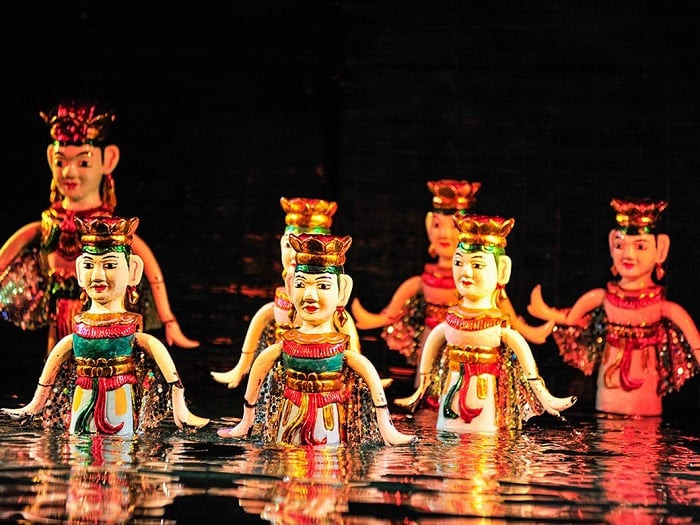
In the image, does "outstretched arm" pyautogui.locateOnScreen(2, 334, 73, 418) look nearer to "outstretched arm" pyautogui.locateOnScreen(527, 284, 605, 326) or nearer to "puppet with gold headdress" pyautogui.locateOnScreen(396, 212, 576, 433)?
"puppet with gold headdress" pyautogui.locateOnScreen(396, 212, 576, 433)

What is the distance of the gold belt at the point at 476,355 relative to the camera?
260 inches

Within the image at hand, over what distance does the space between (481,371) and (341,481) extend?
1.27 m

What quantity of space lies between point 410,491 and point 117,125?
3525 mm

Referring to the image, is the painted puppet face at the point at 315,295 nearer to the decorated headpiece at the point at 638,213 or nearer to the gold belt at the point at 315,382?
the gold belt at the point at 315,382

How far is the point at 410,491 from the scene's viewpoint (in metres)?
5.38

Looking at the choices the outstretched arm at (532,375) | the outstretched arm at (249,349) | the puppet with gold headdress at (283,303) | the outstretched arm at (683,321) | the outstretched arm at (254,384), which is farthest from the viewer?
the outstretched arm at (683,321)

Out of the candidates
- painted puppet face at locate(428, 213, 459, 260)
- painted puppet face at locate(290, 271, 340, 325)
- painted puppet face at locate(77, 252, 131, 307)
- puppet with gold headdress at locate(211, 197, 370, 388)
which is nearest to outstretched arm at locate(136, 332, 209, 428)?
painted puppet face at locate(77, 252, 131, 307)

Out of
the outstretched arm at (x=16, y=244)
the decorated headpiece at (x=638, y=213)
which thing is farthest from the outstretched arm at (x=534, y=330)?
the outstretched arm at (x=16, y=244)

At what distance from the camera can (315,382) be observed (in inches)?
239

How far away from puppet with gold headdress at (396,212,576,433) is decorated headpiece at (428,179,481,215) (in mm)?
824

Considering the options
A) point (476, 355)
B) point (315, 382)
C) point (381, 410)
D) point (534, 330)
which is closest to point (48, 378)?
point (315, 382)

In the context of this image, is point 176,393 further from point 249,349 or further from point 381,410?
point 249,349

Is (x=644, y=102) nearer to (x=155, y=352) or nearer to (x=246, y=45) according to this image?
(x=246, y=45)

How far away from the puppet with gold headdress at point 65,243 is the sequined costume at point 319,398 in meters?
1.31
